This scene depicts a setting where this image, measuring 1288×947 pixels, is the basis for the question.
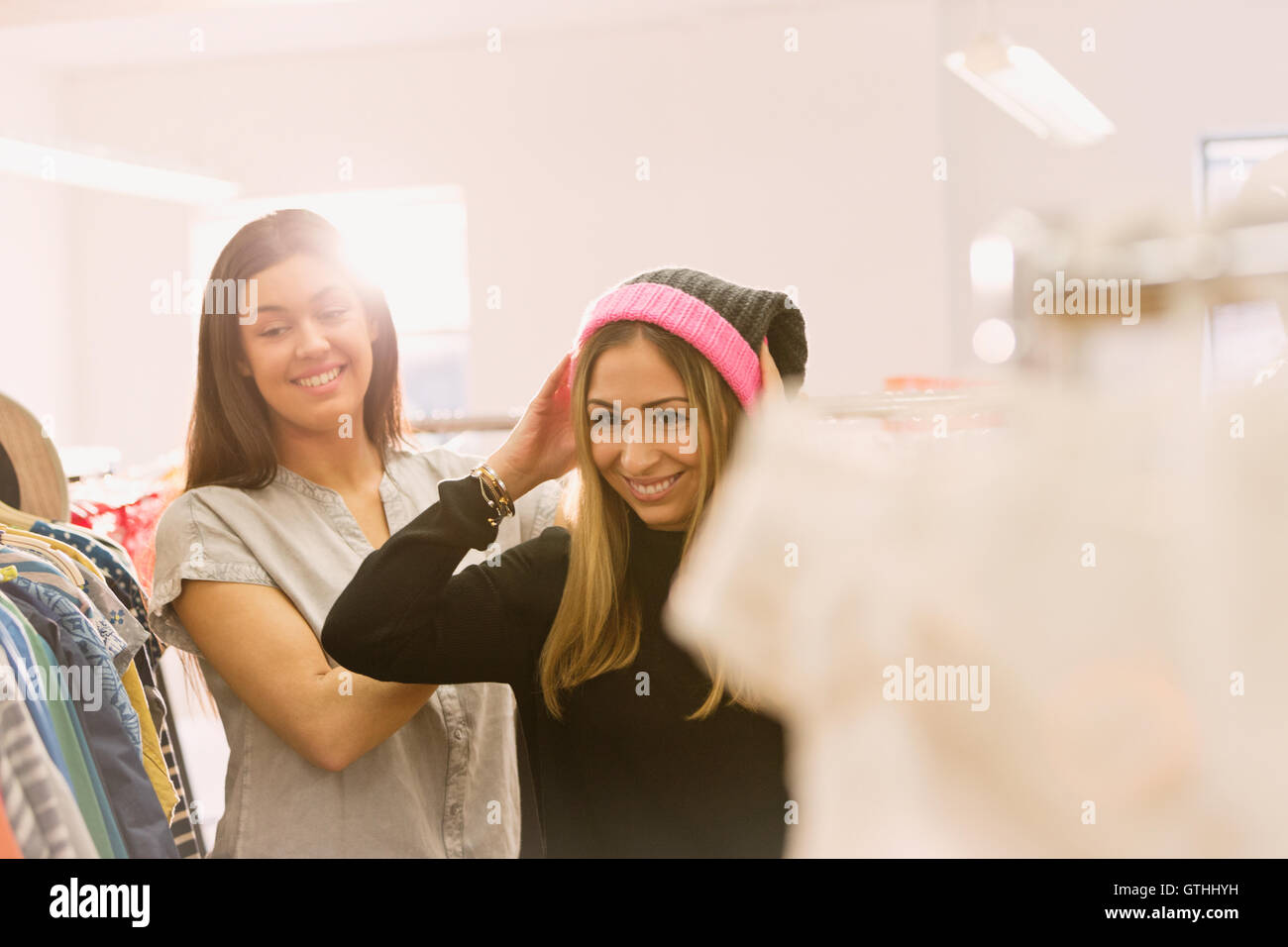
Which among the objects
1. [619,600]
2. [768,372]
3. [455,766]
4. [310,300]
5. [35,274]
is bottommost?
[455,766]

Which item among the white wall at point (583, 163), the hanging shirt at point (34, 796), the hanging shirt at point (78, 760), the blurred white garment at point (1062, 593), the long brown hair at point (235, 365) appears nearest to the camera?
the blurred white garment at point (1062, 593)

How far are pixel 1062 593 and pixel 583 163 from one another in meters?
5.02

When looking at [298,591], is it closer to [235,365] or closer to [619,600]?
[235,365]

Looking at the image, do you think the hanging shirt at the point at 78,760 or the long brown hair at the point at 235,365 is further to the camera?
the long brown hair at the point at 235,365

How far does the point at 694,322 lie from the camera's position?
0.93 meters

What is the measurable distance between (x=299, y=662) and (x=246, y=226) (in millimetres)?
465

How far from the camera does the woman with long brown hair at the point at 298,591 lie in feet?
3.64

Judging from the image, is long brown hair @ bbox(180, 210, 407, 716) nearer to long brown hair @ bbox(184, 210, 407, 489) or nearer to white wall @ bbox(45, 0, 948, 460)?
long brown hair @ bbox(184, 210, 407, 489)

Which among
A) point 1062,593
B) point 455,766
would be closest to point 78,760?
point 455,766

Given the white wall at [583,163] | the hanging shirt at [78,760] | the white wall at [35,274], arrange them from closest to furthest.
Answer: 1. the hanging shirt at [78,760]
2. the white wall at [583,163]
3. the white wall at [35,274]

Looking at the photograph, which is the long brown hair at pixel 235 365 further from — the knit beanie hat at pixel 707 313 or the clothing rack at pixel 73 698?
the knit beanie hat at pixel 707 313

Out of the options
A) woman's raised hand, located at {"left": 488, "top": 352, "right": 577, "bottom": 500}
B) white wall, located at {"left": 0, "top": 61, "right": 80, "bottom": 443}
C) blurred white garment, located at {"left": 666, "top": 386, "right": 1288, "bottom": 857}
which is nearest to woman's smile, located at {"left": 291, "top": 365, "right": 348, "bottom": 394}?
woman's raised hand, located at {"left": 488, "top": 352, "right": 577, "bottom": 500}

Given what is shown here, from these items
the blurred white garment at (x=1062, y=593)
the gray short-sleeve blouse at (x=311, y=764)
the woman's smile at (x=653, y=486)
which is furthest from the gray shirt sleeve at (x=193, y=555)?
the blurred white garment at (x=1062, y=593)

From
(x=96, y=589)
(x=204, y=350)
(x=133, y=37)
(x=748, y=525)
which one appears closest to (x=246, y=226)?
(x=204, y=350)
